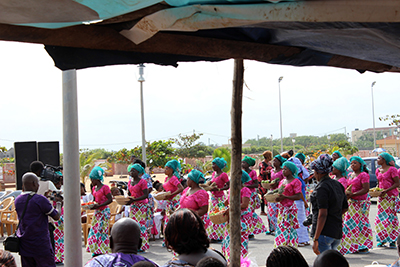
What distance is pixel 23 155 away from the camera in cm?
1146

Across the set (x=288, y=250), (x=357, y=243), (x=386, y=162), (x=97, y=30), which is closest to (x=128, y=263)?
(x=288, y=250)

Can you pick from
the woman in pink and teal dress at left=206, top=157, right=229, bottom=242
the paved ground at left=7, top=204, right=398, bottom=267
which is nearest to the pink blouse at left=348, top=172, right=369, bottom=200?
the paved ground at left=7, top=204, right=398, bottom=267

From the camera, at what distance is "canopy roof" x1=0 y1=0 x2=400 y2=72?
2.47 m

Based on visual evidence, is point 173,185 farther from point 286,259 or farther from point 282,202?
point 286,259

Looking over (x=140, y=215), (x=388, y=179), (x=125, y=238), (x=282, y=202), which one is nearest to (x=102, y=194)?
(x=140, y=215)

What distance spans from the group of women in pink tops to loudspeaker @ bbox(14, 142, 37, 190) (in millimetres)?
3601

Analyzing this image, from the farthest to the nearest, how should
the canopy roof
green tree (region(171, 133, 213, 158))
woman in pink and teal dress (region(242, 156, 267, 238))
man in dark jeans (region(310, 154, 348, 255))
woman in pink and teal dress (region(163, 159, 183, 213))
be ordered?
green tree (region(171, 133, 213, 158))
woman in pink and teal dress (region(163, 159, 183, 213))
woman in pink and teal dress (region(242, 156, 267, 238))
man in dark jeans (region(310, 154, 348, 255))
the canopy roof

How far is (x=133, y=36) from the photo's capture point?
2.97 metres

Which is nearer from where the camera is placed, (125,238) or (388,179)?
(125,238)

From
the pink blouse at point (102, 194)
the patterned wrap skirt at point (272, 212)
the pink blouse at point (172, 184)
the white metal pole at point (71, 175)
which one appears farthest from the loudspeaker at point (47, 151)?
the white metal pole at point (71, 175)

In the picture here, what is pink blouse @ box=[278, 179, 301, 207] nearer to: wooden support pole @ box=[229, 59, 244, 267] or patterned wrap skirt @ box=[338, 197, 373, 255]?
patterned wrap skirt @ box=[338, 197, 373, 255]

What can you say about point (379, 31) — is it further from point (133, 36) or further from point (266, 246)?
point (266, 246)

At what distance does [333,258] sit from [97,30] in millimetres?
2286

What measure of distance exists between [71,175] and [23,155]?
21.4 feet
